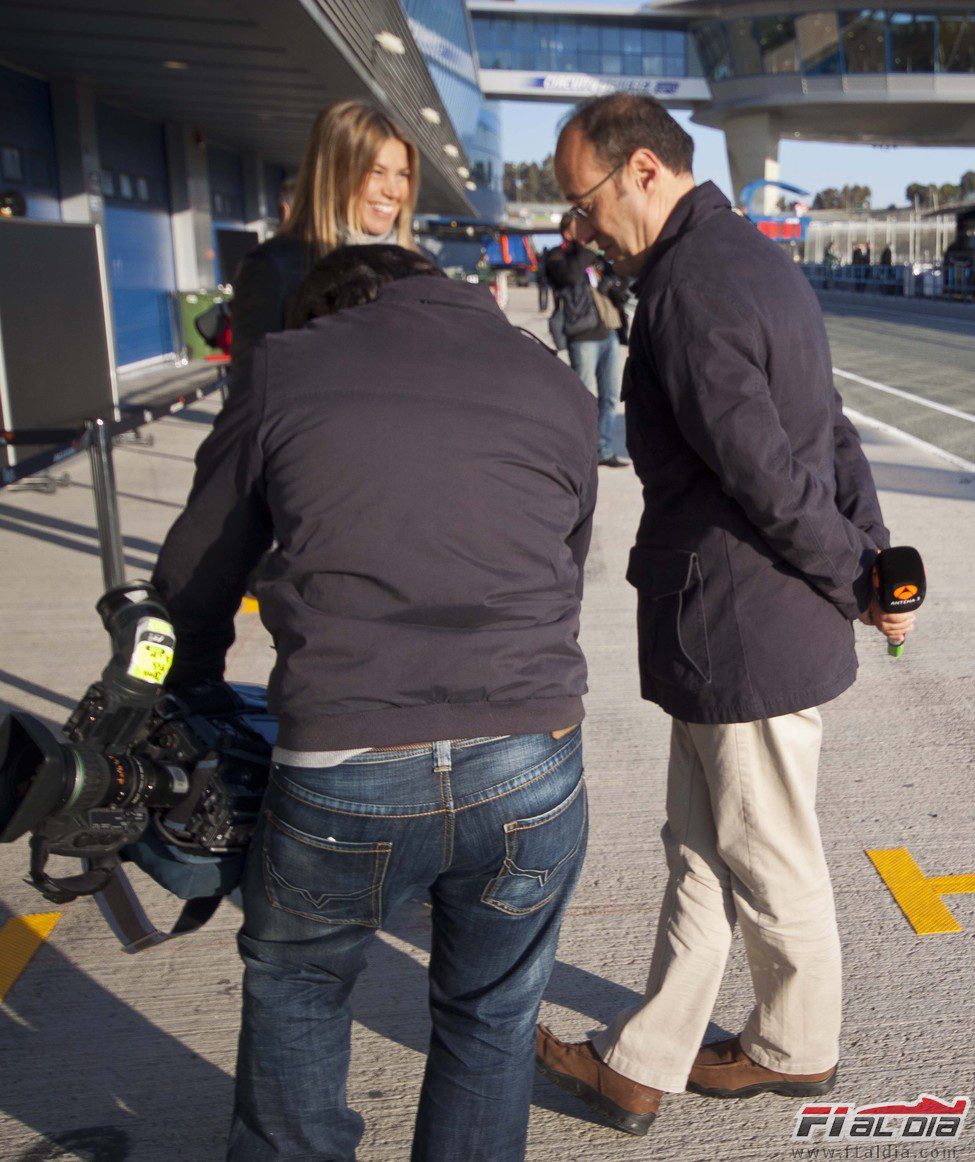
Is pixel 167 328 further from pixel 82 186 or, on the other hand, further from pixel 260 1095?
pixel 260 1095

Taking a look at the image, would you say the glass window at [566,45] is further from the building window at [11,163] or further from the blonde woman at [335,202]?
the blonde woman at [335,202]

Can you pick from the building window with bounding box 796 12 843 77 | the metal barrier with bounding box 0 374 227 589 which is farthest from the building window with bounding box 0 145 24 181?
the building window with bounding box 796 12 843 77

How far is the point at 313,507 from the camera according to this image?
5.31 feet

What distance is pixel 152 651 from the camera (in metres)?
1.69

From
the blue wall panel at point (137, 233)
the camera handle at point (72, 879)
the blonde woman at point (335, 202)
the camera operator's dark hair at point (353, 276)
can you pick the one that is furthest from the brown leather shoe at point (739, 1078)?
the blue wall panel at point (137, 233)

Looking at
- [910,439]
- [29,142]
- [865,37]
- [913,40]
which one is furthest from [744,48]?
[910,439]

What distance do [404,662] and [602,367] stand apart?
8.00 metres

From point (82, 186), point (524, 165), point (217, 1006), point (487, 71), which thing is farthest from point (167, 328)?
point (524, 165)

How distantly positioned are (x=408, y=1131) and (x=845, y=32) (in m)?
61.9

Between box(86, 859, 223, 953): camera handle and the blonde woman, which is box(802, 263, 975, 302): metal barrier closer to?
the blonde woman

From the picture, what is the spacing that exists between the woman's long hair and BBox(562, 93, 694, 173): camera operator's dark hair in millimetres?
1314

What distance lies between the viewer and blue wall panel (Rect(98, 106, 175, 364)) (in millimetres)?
16062

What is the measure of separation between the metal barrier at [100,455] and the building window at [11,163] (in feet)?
30.0

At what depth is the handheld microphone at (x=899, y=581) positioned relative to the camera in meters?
2.11
